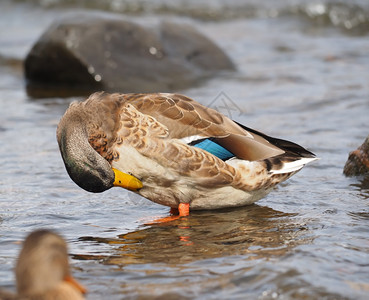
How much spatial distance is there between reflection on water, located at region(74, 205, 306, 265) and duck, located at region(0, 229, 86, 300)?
62.2 inches

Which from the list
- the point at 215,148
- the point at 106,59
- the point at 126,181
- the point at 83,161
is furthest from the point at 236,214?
the point at 106,59

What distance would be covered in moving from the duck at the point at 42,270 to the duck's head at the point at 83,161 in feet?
6.93

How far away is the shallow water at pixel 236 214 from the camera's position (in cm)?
496

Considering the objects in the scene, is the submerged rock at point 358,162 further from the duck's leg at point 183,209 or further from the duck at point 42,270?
the duck at point 42,270

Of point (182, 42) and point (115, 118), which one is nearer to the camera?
point (115, 118)

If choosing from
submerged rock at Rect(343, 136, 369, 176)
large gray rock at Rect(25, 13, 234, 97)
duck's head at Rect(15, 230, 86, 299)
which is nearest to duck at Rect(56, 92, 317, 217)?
submerged rock at Rect(343, 136, 369, 176)

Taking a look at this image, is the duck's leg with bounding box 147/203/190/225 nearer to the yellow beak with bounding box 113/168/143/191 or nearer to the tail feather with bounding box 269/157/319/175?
the yellow beak with bounding box 113/168/143/191

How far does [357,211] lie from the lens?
21.5 ft

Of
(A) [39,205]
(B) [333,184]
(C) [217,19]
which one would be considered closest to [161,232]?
(A) [39,205]

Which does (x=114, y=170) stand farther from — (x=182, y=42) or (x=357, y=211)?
(x=182, y=42)

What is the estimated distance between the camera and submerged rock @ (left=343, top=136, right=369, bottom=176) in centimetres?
766

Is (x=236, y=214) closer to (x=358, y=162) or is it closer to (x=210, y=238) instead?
(x=210, y=238)

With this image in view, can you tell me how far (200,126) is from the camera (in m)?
6.66

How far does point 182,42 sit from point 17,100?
3290mm
